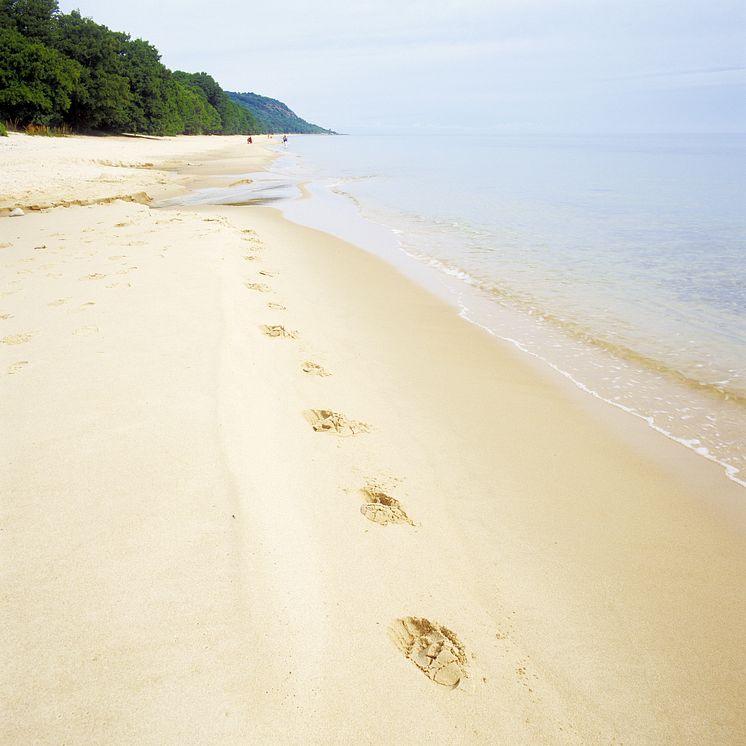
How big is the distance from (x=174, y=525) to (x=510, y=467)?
2.05 metres

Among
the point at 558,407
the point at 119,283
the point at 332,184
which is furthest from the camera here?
the point at 332,184

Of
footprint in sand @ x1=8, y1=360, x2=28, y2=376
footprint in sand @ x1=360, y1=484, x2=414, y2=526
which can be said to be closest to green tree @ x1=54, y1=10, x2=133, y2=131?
footprint in sand @ x1=8, y1=360, x2=28, y2=376

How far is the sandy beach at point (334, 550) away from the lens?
1.64 m

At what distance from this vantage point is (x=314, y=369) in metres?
4.23

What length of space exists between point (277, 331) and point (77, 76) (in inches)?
1756

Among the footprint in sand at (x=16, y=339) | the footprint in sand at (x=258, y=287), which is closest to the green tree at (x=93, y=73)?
the footprint in sand at (x=258, y=287)

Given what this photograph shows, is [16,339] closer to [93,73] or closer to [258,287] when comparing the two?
[258,287]

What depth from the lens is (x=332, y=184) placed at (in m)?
22.4

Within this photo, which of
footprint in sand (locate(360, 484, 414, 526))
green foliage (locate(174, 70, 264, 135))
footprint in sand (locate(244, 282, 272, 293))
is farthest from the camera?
green foliage (locate(174, 70, 264, 135))

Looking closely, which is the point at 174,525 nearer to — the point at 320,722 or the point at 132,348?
the point at 320,722

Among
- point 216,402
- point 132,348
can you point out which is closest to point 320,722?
point 216,402

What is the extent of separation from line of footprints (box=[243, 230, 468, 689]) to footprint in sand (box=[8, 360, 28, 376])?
200 centimetres

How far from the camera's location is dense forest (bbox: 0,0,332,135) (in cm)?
3391

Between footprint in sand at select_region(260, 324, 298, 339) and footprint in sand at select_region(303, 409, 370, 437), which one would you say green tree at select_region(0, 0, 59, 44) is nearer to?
footprint in sand at select_region(260, 324, 298, 339)
